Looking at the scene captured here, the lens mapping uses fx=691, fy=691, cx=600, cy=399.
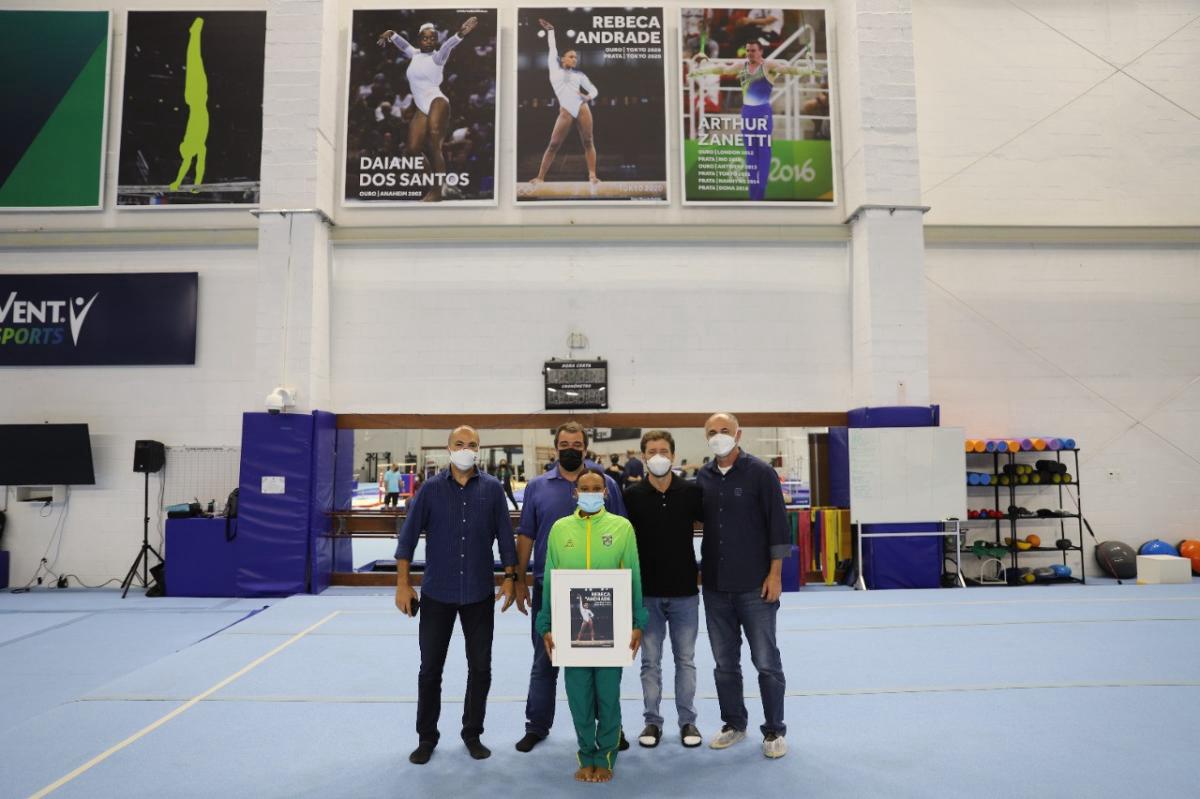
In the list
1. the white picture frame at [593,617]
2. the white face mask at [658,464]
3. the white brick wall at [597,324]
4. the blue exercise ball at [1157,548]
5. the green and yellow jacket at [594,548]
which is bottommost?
the blue exercise ball at [1157,548]

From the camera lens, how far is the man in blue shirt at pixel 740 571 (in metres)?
4.00

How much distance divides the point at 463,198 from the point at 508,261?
Answer: 120cm

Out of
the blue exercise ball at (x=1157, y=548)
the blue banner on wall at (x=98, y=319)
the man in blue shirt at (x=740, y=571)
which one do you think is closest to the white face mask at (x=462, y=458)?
the man in blue shirt at (x=740, y=571)

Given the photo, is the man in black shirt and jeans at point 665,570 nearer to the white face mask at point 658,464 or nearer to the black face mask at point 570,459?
the white face mask at point 658,464

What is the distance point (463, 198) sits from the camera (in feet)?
34.6

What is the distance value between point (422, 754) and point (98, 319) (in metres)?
9.64

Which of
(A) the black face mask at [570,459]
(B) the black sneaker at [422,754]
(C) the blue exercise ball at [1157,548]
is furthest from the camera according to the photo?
(C) the blue exercise ball at [1157,548]

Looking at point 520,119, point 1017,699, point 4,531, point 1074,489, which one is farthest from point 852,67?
point 4,531

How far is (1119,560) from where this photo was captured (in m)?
10.1

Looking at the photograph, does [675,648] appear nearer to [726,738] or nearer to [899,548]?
[726,738]

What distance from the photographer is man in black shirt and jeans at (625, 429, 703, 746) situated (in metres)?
4.09

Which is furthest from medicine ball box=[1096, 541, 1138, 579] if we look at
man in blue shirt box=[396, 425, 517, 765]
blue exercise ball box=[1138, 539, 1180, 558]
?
man in blue shirt box=[396, 425, 517, 765]

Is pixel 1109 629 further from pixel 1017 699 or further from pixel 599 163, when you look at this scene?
pixel 599 163

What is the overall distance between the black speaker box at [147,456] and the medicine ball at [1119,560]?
13.8m
